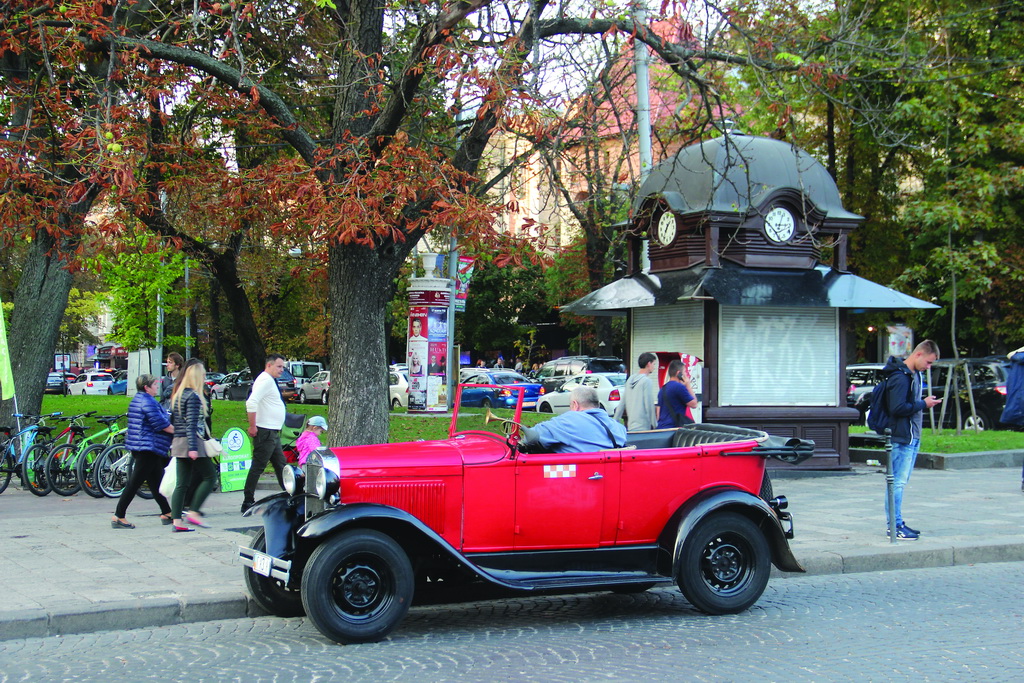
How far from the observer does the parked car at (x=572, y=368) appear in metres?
33.4

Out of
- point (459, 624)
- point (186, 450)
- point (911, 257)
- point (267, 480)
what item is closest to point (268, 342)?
point (911, 257)

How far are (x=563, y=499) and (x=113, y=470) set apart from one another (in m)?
7.83

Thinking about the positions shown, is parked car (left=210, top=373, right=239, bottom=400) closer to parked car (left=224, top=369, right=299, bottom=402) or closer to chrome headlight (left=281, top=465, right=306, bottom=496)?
parked car (left=224, top=369, right=299, bottom=402)

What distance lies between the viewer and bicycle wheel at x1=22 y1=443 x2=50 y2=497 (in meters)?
12.6

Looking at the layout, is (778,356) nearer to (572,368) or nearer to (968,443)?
(968,443)

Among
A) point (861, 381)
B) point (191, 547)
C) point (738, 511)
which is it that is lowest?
point (191, 547)

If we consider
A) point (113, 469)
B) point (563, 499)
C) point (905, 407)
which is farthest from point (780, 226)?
point (113, 469)

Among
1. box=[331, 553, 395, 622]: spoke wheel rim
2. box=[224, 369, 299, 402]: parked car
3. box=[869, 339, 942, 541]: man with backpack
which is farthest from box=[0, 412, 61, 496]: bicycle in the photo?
box=[224, 369, 299, 402]: parked car

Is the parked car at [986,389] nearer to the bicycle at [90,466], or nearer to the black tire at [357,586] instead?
the bicycle at [90,466]

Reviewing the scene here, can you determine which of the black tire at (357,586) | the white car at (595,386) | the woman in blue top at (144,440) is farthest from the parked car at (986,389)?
the black tire at (357,586)

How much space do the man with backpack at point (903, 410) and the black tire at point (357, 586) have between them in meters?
5.37

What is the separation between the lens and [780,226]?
48.2 feet

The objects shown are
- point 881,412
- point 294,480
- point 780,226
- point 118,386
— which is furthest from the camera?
point 118,386

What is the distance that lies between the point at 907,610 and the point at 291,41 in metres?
15.9
